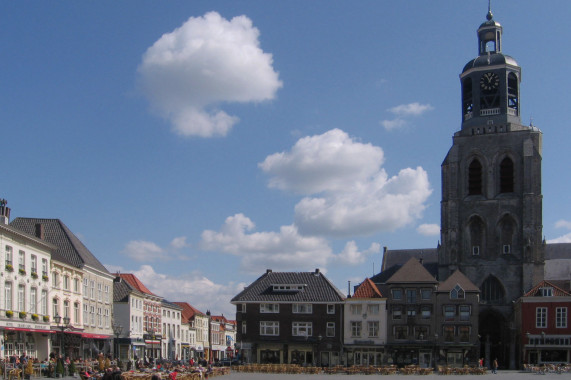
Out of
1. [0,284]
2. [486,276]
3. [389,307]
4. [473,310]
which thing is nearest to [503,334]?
[486,276]

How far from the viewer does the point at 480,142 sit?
97.9m

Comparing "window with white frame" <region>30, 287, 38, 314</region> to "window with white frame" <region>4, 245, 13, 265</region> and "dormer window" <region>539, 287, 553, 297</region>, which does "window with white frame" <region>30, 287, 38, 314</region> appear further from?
"dormer window" <region>539, 287, 553, 297</region>

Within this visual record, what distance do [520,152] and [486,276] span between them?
15.8 m

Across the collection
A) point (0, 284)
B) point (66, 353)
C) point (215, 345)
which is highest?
point (0, 284)

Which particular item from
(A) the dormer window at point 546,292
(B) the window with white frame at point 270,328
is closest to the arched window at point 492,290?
(A) the dormer window at point 546,292

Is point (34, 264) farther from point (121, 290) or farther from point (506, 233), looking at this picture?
point (506, 233)

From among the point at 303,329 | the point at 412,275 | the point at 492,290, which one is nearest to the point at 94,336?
the point at 303,329

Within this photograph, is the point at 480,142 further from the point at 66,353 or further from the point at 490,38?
the point at 66,353

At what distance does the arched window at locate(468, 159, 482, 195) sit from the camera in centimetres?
9812

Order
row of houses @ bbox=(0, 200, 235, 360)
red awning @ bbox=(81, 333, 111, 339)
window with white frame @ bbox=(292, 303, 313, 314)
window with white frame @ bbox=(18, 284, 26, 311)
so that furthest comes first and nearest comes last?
window with white frame @ bbox=(292, 303, 313, 314), red awning @ bbox=(81, 333, 111, 339), window with white frame @ bbox=(18, 284, 26, 311), row of houses @ bbox=(0, 200, 235, 360)

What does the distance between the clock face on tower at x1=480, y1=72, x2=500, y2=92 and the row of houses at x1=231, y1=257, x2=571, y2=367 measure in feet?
94.3

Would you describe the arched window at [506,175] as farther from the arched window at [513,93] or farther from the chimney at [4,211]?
the chimney at [4,211]

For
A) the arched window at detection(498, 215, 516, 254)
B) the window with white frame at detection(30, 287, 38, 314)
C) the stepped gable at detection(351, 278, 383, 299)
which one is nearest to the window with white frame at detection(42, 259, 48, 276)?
the window with white frame at detection(30, 287, 38, 314)

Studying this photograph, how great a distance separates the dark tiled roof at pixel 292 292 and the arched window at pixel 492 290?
21436mm
